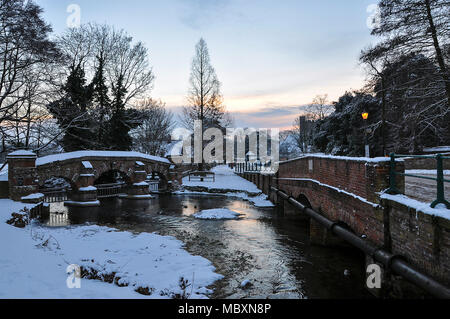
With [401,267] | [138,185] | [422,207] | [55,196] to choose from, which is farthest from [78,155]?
[422,207]

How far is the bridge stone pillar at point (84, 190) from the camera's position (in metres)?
19.3

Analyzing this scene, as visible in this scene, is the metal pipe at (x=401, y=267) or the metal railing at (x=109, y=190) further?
→ the metal railing at (x=109, y=190)

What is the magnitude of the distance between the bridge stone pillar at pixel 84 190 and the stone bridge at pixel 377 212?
14.8m

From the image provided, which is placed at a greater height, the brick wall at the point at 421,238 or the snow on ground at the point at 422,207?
the snow on ground at the point at 422,207

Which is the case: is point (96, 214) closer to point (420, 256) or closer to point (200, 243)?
point (200, 243)

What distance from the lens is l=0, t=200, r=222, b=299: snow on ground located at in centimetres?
469

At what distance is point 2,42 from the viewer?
38.5ft

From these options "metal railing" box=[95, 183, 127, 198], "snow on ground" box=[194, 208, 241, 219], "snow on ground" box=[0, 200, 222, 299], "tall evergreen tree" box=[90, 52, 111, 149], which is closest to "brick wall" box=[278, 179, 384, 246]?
"snow on ground" box=[0, 200, 222, 299]

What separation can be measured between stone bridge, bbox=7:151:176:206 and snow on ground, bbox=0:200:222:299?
4428 mm

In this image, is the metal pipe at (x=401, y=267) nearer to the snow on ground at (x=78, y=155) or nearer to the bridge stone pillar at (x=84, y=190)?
the bridge stone pillar at (x=84, y=190)

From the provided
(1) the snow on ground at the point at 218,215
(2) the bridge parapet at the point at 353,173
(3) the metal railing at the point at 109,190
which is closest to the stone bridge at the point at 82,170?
(3) the metal railing at the point at 109,190

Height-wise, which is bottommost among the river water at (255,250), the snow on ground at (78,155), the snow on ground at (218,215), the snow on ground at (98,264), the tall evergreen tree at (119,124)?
the river water at (255,250)

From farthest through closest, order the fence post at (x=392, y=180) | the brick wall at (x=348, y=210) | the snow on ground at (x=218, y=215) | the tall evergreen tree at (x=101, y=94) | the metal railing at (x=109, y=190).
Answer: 1. the tall evergreen tree at (x=101, y=94)
2. the metal railing at (x=109, y=190)
3. the snow on ground at (x=218, y=215)
4. the brick wall at (x=348, y=210)
5. the fence post at (x=392, y=180)

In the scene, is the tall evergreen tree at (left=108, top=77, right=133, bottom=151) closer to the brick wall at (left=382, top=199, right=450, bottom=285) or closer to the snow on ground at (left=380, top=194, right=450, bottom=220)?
the snow on ground at (left=380, top=194, right=450, bottom=220)
